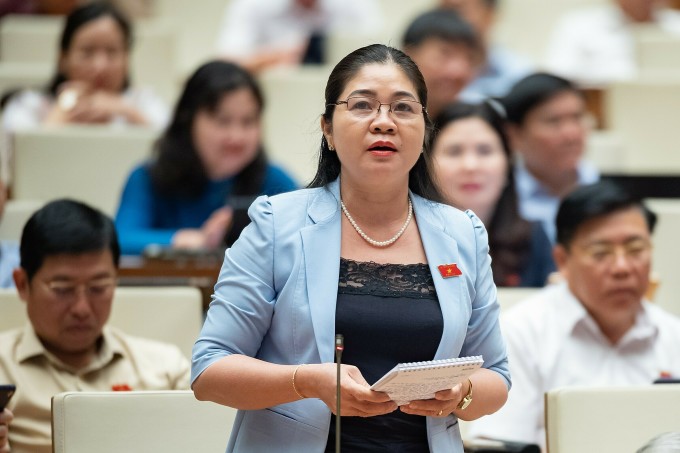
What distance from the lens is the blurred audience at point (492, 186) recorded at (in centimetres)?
425

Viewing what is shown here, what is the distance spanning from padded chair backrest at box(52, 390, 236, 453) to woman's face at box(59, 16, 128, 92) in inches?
112

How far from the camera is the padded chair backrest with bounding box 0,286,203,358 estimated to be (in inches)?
138

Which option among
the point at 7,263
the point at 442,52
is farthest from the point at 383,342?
the point at 442,52

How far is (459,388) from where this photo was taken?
205 centimetres

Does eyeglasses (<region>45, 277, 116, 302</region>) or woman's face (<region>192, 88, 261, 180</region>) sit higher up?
woman's face (<region>192, 88, 261, 180</region>)

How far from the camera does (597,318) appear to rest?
11.6ft

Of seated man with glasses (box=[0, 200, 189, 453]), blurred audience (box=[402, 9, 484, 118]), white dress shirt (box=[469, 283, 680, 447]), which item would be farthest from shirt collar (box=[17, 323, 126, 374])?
blurred audience (box=[402, 9, 484, 118])

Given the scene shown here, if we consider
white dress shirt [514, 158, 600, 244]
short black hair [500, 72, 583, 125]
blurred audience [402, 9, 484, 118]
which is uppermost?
blurred audience [402, 9, 484, 118]

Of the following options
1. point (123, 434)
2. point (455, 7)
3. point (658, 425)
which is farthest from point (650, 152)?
point (123, 434)

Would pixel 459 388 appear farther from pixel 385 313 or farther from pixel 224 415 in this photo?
pixel 224 415

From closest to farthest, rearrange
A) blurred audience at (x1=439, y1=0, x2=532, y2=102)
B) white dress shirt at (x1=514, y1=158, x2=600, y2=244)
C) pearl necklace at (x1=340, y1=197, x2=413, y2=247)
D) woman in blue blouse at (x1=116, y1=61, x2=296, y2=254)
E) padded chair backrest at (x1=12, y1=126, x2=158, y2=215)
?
1. pearl necklace at (x1=340, y1=197, x2=413, y2=247)
2. woman in blue blouse at (x1=116, y1=61, x2=296, y2=254)
3. white dress shirt at (x1=514, y1=158, x2=600, y2=244)
4. padded chair backrest at (x1=12, y1=126, x2=158, y2=215)
5. blurred audience at (x1=439, y1=0, x2=532, y2=102)

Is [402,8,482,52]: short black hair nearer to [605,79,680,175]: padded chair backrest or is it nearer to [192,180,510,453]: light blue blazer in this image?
[605,79,680,175]: padded chair backrest

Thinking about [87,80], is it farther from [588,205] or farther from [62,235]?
[588,205]

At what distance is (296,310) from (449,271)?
27 cm
